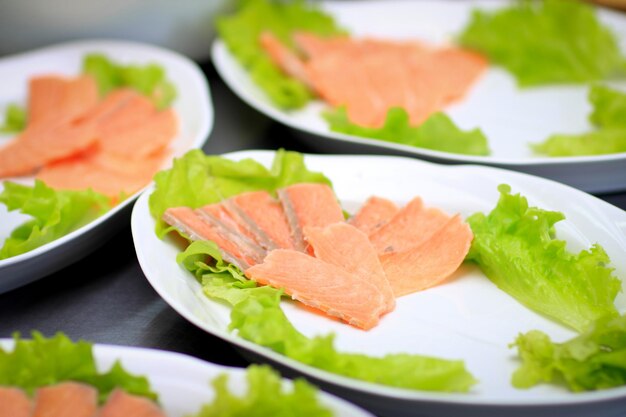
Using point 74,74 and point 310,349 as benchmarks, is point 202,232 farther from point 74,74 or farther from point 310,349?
point 74,74

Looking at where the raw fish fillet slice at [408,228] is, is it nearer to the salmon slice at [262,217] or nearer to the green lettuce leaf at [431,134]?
the salmon slice at [262,217]

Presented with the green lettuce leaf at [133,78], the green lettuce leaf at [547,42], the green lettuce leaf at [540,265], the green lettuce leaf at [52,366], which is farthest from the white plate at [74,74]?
the green lettuce leaf at [547,42]

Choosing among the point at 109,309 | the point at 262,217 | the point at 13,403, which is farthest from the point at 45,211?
the point at 13,403

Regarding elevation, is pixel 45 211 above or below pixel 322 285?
below

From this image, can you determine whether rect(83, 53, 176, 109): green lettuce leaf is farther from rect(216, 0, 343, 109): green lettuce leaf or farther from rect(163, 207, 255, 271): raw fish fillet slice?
rect(163, 207, 255, 271): raw fish fillet slice

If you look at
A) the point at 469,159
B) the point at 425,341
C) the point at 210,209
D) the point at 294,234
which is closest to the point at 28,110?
the point at 210,209

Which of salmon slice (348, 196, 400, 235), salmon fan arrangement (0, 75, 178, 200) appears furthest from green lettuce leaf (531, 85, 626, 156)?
salmon fan arrangement (0, 75, 178, 200)

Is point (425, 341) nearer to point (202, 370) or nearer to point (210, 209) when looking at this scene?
point (202, 370)
